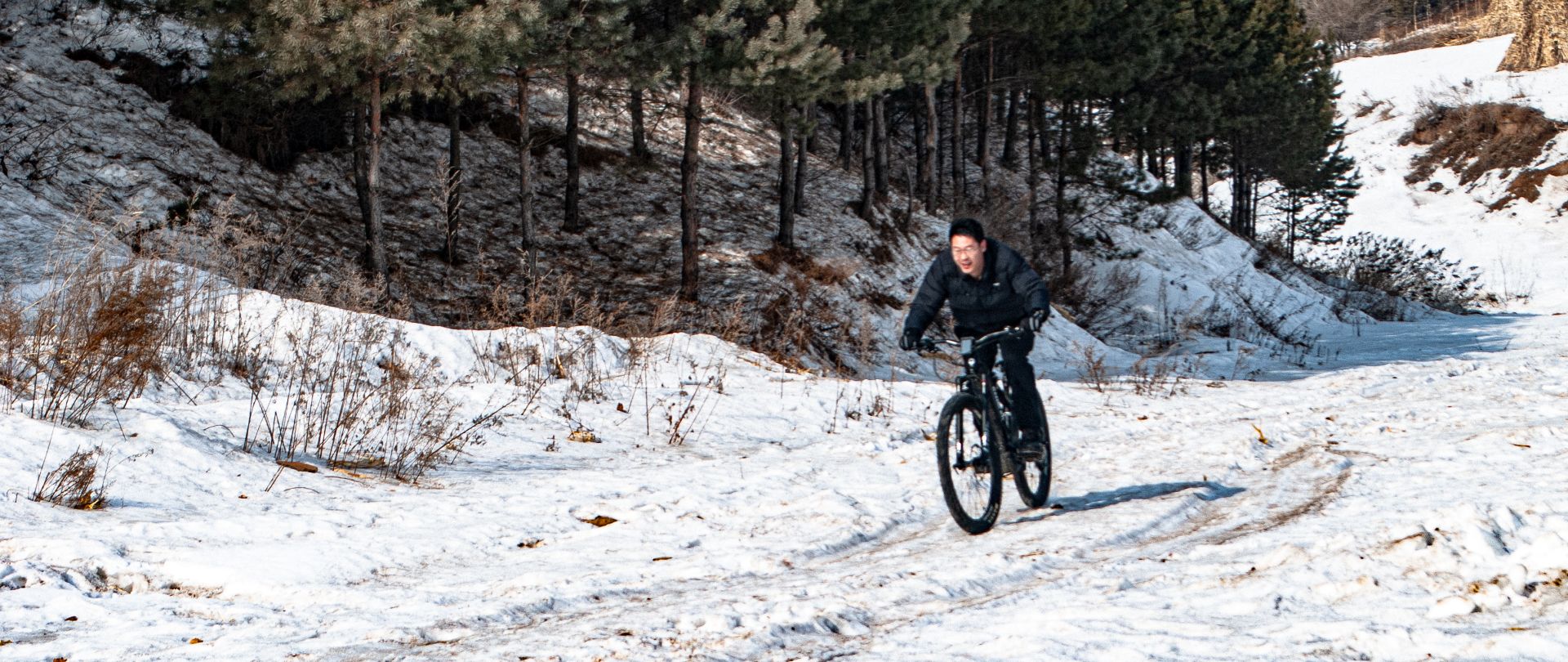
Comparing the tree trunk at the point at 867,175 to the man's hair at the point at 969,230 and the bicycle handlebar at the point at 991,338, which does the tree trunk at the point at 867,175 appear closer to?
the man's hair at the point at 969,230

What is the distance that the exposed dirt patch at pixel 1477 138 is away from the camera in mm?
56656

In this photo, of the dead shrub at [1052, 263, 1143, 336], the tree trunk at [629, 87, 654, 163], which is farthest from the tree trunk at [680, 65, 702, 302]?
the dead shrub at [1052, 263, 1143, 336]

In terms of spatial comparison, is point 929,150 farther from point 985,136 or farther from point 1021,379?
point 1021,379

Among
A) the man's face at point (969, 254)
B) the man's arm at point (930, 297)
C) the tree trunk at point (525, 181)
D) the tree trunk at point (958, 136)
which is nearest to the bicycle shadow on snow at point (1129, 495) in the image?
the man's arm at point (930, 297)

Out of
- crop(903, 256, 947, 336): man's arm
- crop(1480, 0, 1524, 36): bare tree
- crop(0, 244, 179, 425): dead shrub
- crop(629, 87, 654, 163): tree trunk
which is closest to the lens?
crop(903, 256, 947, 336): man's arm

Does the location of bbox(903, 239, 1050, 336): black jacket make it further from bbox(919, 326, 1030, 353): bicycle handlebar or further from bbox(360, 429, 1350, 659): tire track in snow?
bbox(360, 429, 1350, 659): tire track in snow

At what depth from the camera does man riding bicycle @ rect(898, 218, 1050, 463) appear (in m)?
6.30

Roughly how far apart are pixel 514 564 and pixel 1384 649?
3675mm

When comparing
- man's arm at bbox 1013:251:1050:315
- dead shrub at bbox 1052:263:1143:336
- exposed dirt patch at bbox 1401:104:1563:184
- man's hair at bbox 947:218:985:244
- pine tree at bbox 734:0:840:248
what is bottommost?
man's arm at bbox 1013:251:1050:315

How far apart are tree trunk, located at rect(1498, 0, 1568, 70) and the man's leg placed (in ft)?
A: 228

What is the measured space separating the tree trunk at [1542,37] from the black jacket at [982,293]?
69619mm

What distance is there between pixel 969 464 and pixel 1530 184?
60967 millimetres

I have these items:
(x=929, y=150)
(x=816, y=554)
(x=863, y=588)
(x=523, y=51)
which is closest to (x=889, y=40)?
(x=523, y=51)

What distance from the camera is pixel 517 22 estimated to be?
14164 millimetres
